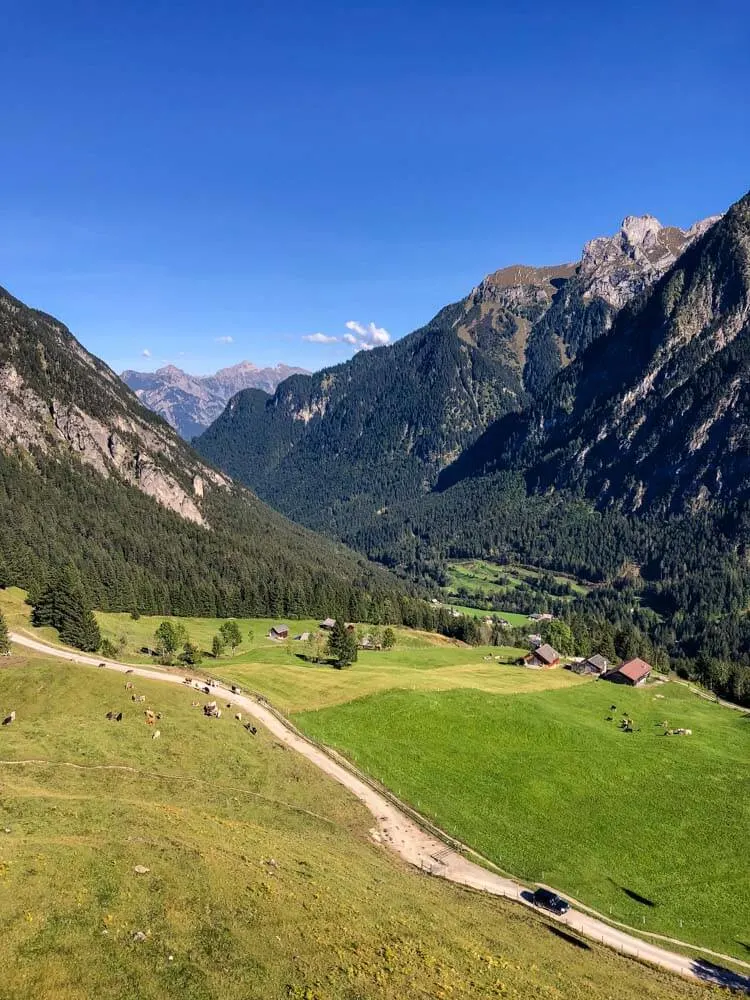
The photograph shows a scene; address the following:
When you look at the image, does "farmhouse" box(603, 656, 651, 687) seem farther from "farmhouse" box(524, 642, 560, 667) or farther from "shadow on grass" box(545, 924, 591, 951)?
"shadow on grass" box(545, 924, 591, 951)

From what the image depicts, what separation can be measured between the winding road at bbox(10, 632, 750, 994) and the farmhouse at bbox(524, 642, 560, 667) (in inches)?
3304

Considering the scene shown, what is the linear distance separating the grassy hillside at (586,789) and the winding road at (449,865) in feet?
9.69

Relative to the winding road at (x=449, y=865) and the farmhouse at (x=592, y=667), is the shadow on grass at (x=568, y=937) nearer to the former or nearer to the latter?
the winding road at (x=449, y=865)

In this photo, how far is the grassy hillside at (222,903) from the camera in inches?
1072

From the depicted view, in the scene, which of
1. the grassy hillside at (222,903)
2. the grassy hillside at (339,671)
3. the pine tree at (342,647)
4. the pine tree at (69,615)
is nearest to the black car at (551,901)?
the grassy hillside at (222,903)

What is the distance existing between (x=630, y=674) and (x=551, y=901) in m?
92.7

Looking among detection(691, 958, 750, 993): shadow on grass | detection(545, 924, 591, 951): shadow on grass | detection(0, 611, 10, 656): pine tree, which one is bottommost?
detection(691, 958, 750, 993): shadow on grass

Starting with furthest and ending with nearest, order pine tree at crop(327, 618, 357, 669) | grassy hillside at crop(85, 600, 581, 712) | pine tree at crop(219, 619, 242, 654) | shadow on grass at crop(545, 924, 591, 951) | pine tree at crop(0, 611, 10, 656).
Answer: pine tree at crop(219, 619, 242, 654), pine tree at crop(327, 618, 357, 669), grassy hillside at crop(85, 600, 581, 712), pine tree at crop(0, 611, 10, 656), shadow on grass at crop(545, 924, 591, 951)

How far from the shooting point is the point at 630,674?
133 m

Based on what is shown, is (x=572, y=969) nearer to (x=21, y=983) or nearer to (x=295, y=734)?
(x=21, y=983)

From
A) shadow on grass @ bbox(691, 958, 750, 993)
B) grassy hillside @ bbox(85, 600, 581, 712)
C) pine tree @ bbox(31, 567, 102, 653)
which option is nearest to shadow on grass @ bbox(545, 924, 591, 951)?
shadow on grass @ bbox(691, 958, 750, 993)

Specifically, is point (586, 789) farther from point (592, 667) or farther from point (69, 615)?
point (69, 615)

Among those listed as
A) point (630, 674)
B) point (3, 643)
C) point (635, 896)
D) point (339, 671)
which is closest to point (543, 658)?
point (630, 674)

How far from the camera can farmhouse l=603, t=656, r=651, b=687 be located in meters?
132
